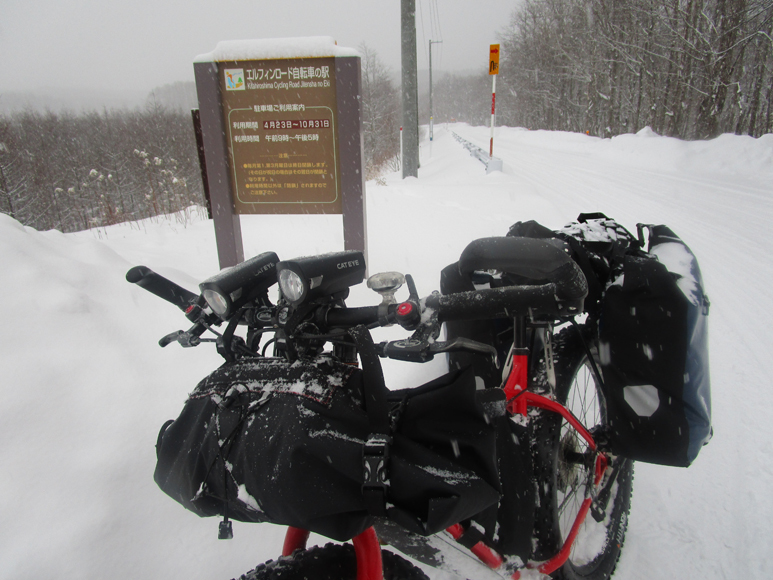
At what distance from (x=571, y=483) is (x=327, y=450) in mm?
1257

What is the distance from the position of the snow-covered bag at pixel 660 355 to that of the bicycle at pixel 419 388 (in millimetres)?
164

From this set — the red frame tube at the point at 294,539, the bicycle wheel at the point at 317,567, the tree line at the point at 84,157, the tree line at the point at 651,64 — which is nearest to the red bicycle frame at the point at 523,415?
the red frame tube at the point at 294,539

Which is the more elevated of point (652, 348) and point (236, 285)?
point (236, 285)

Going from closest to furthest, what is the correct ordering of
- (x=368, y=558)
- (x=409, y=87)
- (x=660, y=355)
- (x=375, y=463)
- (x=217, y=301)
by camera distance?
(x=375, y=463), (x=368, y=558), (x=217, y=301), (x=660, y=355), (x=409, y=87)

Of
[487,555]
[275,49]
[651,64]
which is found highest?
[651,64]

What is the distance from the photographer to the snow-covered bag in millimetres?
1262

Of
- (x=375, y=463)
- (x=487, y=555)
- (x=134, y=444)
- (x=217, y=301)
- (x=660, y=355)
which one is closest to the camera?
(x=375, y=463)

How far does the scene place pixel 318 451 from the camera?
0.69 m

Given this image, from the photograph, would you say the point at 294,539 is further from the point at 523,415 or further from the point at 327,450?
the point at 523,415

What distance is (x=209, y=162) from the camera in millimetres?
4199

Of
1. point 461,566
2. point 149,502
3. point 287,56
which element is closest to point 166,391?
point 149,502

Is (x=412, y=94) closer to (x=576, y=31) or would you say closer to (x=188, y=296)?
(x=188, y=296)

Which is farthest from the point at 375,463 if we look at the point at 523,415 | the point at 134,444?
the point at 134,444

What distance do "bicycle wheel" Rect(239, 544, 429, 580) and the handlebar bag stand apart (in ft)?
0.43
